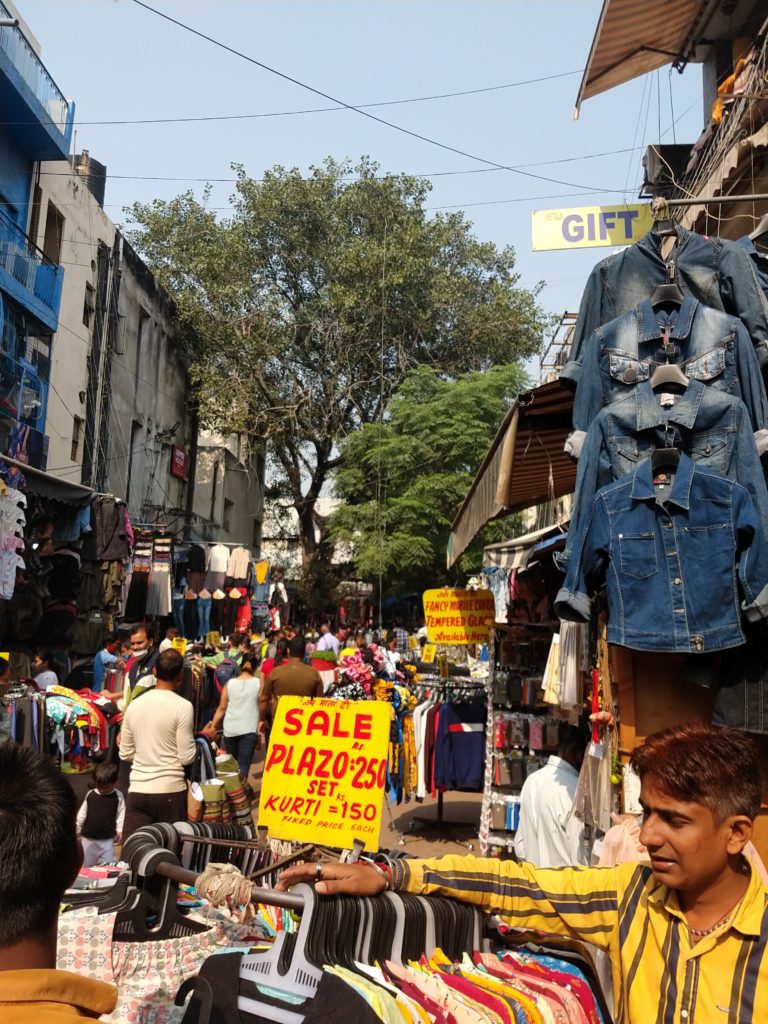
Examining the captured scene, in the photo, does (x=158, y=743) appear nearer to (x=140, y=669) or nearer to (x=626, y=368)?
(x=140, y=669)

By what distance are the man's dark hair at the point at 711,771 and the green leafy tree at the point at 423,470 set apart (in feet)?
62.5

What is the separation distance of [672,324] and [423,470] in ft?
66.4

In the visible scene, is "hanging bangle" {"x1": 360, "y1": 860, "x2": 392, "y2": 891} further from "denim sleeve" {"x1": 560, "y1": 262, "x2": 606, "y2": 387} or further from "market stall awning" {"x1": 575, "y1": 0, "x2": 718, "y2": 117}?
"market stall awning" {"x1": 575, "y1": 0, "x2": 718, "y2": 117}

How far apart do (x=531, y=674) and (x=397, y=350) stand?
2274 cm

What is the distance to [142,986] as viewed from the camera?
254cm

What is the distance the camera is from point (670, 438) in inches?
134

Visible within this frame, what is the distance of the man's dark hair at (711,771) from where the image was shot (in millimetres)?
1860

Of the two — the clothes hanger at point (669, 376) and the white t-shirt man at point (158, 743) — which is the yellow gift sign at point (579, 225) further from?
the white t-shirt man at point (158, 743)

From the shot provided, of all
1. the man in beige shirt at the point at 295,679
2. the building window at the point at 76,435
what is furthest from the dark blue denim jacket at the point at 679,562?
the building window at the point at 76,435

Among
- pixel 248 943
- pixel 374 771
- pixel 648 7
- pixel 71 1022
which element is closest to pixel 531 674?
pixel 374 771

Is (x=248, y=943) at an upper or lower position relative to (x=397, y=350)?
lower

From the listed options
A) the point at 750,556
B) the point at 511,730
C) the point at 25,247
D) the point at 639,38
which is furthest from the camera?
the point at 25,247

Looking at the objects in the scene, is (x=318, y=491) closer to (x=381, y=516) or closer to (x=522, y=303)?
(x=381, y=516)

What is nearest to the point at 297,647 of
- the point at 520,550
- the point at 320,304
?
the point at 520,550
